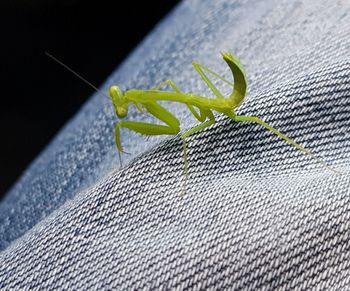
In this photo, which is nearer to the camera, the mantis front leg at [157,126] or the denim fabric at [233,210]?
the denim fabric at [233,210]

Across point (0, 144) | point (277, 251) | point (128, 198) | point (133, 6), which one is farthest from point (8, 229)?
point (133, 6)

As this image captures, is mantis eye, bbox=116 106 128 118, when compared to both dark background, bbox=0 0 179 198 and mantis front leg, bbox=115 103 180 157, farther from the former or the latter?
dark background, bbox=0 0 179 198

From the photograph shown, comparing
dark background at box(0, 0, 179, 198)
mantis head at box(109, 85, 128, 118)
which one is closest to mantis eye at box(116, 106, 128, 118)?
mantis head at box(109, 85, 128, 118)

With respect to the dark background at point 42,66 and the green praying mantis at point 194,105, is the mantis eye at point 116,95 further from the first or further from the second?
the dark background at point 42,66

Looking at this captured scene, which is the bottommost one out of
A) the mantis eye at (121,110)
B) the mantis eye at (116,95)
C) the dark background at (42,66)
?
the dark background at (42,66)

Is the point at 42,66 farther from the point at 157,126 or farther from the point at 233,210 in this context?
the point at 233,210

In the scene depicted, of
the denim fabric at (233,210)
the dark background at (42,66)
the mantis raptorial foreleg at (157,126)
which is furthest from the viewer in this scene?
the dark background at (42,66)

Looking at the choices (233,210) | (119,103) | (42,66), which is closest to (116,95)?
(119,103)

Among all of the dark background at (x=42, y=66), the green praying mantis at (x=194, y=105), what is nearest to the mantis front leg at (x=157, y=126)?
the green praying mantis at (x=194, y=105)
